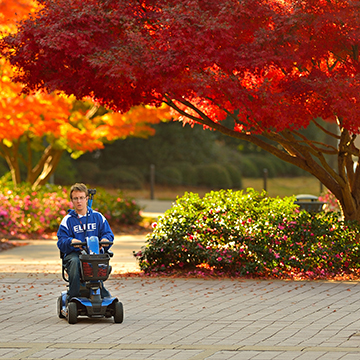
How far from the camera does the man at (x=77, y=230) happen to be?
6.37 metres

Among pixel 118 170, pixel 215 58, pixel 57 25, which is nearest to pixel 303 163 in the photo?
pixel 215 58

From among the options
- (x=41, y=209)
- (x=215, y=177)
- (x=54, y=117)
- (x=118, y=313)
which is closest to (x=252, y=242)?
(x=118, y=313)

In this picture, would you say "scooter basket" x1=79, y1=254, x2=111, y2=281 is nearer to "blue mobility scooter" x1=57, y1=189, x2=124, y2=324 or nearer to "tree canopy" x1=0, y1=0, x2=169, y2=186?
"blue mobility scooter" x1=57, y1=189, x2=124, y2=324

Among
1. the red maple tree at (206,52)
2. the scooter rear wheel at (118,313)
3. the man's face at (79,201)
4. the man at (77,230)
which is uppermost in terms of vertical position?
the red maple tree at (206,52)

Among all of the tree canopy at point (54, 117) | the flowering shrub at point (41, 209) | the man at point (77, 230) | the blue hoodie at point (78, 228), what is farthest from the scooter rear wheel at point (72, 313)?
the tree canopy at point (54, 117)

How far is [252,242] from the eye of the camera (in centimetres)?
910

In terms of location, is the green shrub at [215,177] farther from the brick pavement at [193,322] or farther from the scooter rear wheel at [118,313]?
the scooter rear wheel at [118,313]

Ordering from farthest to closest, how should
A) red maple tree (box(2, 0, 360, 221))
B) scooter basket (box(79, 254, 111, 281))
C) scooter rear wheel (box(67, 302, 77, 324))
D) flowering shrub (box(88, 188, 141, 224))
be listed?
flowering shrub (box(88, 188, 141, 224)) < red maple tree (box(2, 0, 360, 221)) < scooter rear wheel (box(67, 302, 77, 324)) < scooter basket (box(79, 254, 111, 281))

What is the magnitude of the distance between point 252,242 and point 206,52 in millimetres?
2532

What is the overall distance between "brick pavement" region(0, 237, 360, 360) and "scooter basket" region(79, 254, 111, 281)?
458mm

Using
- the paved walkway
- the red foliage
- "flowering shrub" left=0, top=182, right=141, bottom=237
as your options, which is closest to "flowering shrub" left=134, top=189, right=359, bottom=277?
the paved walkway

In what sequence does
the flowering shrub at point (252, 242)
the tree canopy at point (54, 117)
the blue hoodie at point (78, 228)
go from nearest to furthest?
the blue hoodie at point (78, 228) < the flowering shrub at point (252, 242) < the tree canopy at point (54, 117)

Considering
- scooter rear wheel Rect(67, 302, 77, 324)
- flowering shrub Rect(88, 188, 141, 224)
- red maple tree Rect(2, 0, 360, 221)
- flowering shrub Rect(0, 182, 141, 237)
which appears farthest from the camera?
flowering shrub Rect(88, 188, 141, 224)

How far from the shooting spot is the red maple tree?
8094mm
